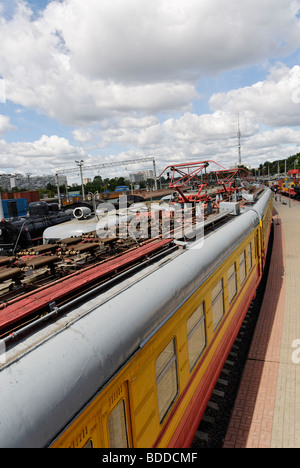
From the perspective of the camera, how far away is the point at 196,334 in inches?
204

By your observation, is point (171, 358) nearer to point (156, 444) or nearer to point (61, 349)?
point (156, 444)

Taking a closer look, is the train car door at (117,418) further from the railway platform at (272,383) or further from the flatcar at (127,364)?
the railway platform at (272,383)

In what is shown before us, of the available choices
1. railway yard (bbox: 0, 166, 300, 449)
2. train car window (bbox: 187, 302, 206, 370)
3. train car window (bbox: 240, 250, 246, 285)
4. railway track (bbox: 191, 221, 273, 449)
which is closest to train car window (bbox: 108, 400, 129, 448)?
railway yard (bbox: 0, 166, 300, 449)

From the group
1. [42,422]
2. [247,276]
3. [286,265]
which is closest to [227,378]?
[247,276]

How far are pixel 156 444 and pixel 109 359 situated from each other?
1.66 metres

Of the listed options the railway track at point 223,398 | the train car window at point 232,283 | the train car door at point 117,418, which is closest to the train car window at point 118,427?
the train car door at point 117,418

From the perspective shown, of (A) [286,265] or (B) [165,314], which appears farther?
(A) [286,265]

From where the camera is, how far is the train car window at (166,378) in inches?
154

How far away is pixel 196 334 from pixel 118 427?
237cm

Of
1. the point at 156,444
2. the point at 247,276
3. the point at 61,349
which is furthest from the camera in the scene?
the point at 247,276

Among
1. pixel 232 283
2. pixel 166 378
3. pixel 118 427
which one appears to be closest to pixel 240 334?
pixel 232 283

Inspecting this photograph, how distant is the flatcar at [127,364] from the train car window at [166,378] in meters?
0.01

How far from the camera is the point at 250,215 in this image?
10945 mm

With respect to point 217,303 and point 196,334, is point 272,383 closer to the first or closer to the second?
point 217,303
